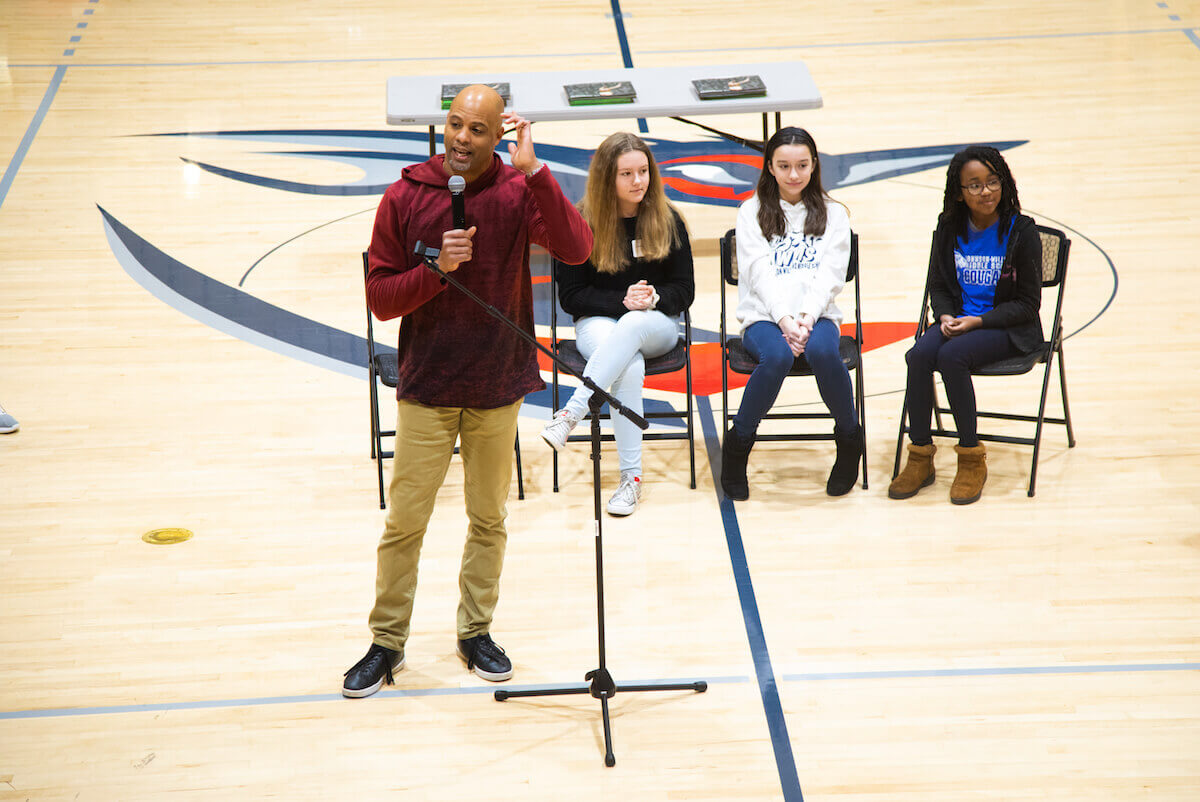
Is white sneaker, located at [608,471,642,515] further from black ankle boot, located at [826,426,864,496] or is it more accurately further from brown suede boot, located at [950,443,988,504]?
brown suede boot, located at [950,443,988,504]

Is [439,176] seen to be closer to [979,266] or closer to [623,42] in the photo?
[979,266]

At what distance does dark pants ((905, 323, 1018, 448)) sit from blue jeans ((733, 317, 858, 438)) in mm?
253

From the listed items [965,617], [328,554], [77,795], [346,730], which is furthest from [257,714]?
[965,617]

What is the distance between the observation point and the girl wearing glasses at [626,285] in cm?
446

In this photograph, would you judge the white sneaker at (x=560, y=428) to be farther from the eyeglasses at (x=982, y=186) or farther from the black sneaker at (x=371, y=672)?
the eyeglasses at (x=982, y=186)

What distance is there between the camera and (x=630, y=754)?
10.9 feet

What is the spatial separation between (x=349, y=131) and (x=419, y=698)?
17.9 feet

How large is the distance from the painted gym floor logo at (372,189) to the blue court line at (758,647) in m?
0.78

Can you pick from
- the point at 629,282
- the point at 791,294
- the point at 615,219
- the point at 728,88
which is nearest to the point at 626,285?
the point at 629,282

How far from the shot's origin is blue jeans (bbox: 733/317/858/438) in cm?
440

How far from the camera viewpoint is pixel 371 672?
3543 millimetres

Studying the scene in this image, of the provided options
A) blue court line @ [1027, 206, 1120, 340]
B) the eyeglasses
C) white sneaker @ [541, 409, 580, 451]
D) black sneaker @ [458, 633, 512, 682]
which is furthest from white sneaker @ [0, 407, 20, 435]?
blue court line @ [1027, 206, 1120, 340]

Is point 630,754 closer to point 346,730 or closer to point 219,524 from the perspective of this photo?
point 346,730

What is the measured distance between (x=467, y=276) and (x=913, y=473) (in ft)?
6.74
